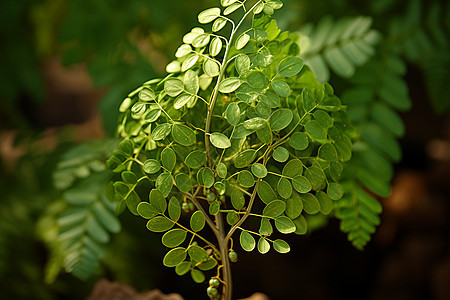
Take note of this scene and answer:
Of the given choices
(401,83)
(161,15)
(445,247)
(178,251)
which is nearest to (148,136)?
(178,251)

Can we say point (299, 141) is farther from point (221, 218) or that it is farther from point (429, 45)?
point (429, 45)

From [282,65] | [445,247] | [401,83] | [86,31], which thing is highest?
[86,31]

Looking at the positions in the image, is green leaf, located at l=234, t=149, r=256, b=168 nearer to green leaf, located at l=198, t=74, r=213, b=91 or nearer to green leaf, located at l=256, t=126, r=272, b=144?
green leaf, located at l=256, t=126, r=272, b=144

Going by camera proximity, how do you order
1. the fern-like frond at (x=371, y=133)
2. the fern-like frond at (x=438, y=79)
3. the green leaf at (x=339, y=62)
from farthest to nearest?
1. the fern-like frond at (x=438, y=79)
2. the green leaf at (x=339, y=62)
3. the fern-like frond at (x=371, y=133)

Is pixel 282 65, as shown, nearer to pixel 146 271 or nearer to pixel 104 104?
pixel 104 104

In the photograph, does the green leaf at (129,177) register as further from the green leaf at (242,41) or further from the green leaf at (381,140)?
the green leaf at (381,140)

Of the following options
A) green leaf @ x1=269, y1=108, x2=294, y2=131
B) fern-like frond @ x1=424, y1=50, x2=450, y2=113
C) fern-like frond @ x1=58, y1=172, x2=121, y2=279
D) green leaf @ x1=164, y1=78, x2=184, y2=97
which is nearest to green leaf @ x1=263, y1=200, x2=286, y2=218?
green leaf @ x1=269, y1=108, x2=294, y2=131

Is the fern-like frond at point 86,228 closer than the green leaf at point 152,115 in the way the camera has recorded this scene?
No

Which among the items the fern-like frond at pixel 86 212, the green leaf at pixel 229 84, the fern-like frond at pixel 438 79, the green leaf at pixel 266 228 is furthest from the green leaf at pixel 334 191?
the fern-like frond at pixel 438 79
